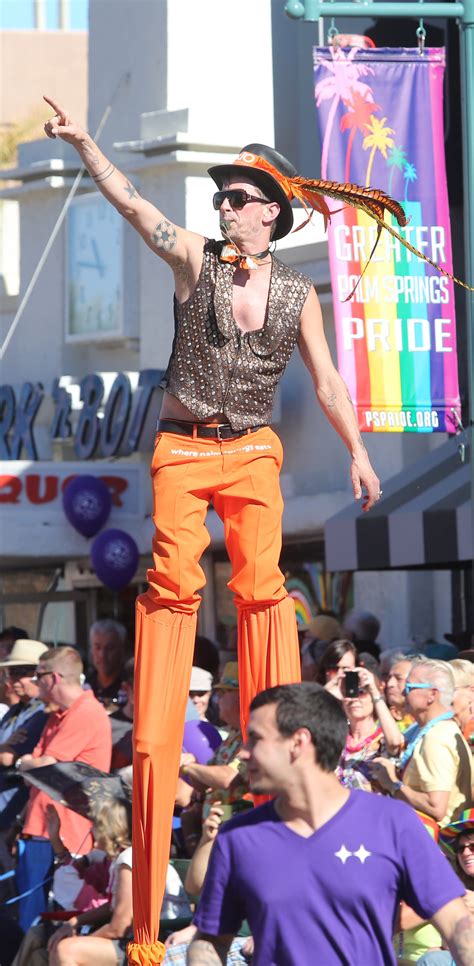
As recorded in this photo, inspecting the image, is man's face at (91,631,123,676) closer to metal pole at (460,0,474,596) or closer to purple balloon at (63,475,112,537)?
metal pole at (460,0,474,596)

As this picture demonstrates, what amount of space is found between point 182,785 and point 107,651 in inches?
117

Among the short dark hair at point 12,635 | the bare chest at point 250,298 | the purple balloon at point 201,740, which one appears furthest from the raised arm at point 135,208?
the short dark hair at point 12,635

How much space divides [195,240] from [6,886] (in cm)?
434

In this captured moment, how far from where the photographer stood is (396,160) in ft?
28.2

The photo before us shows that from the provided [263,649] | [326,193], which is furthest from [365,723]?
[326,193]

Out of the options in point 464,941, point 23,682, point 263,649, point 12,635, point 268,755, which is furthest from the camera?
point 12,635

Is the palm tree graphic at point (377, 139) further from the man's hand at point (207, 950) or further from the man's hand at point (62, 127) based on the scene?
the man's hand at point (207, 950)

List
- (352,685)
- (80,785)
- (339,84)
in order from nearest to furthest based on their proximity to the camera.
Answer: (352,685)
(80,785)
(339,84)

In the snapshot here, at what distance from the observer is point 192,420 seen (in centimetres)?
481

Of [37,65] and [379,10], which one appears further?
[37,65]

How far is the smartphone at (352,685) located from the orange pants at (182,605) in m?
1.73

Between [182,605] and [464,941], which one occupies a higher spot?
[182,605]

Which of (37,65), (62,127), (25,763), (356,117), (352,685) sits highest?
(37,65)

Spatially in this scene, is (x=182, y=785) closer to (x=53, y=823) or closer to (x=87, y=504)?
(x=53, y=823)
